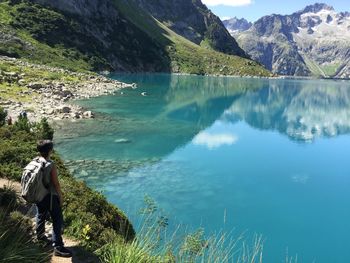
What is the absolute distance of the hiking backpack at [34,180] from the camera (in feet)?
38.0

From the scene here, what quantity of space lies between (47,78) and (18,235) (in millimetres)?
87933

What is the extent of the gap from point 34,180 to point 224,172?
102ft

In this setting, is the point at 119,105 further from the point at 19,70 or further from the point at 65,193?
the point at 65,193

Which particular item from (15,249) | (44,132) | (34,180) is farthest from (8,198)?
(44,132)

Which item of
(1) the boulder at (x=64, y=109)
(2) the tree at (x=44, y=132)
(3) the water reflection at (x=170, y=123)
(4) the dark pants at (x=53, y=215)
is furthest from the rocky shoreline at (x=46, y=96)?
(4) the dark pants at (x=53, y=215)

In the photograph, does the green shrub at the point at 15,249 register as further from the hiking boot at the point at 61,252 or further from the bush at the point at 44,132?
the bush at the point at 44,132

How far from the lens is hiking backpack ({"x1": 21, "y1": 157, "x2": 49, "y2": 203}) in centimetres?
1158

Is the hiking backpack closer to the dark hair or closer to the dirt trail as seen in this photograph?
the dark hair

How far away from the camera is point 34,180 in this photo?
1159 cm

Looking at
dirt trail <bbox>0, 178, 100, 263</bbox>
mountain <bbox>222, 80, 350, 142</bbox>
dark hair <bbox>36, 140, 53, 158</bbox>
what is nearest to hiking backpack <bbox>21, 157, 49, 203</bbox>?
dark hair <bbox>36, 140, 53, 158</bbox>

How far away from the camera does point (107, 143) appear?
46.0 meters

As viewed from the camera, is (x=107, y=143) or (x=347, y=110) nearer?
(x=107, y=143)

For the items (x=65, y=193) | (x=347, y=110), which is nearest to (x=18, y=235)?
(x=65, y=193)

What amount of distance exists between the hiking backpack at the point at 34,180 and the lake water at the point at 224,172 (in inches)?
430
